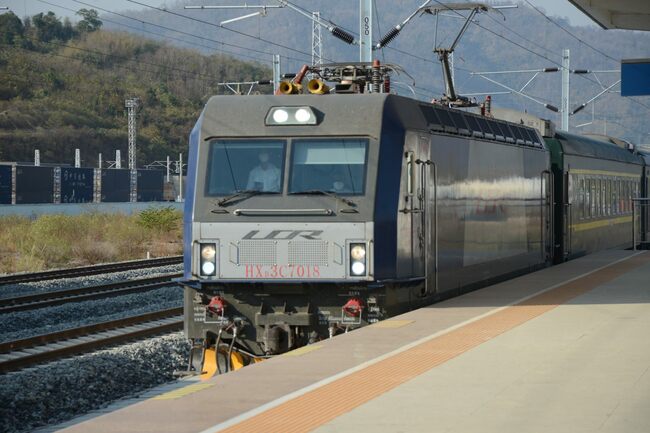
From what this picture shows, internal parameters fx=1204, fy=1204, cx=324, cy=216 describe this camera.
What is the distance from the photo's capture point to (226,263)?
13.0m

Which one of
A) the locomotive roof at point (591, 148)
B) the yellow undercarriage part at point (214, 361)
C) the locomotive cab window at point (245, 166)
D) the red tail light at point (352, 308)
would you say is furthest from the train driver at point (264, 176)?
the locomotive roof at point (591, 148)

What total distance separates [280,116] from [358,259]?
A: 1905 mm

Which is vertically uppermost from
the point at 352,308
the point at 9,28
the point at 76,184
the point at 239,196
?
the point at 9,28

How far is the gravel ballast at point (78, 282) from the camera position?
24.0m

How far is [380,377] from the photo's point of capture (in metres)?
10.0

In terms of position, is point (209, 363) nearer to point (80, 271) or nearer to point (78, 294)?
point (78, 294)

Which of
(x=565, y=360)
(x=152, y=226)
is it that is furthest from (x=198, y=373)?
(x=152, y=226)

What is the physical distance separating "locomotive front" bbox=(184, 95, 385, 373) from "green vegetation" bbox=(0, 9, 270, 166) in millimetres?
70107

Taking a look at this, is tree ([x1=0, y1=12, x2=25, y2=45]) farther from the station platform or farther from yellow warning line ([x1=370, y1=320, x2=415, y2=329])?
the station platform

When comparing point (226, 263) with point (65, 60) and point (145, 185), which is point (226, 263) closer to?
point (145, 185)

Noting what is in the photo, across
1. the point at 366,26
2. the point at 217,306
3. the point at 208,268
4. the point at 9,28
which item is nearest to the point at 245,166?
the point at 208,268

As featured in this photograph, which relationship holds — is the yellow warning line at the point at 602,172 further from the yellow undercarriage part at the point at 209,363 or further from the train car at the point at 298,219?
the yellow undercarriage part at the point at 209,363

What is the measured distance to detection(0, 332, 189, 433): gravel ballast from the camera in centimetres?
1190

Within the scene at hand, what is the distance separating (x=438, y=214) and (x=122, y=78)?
95.1m
